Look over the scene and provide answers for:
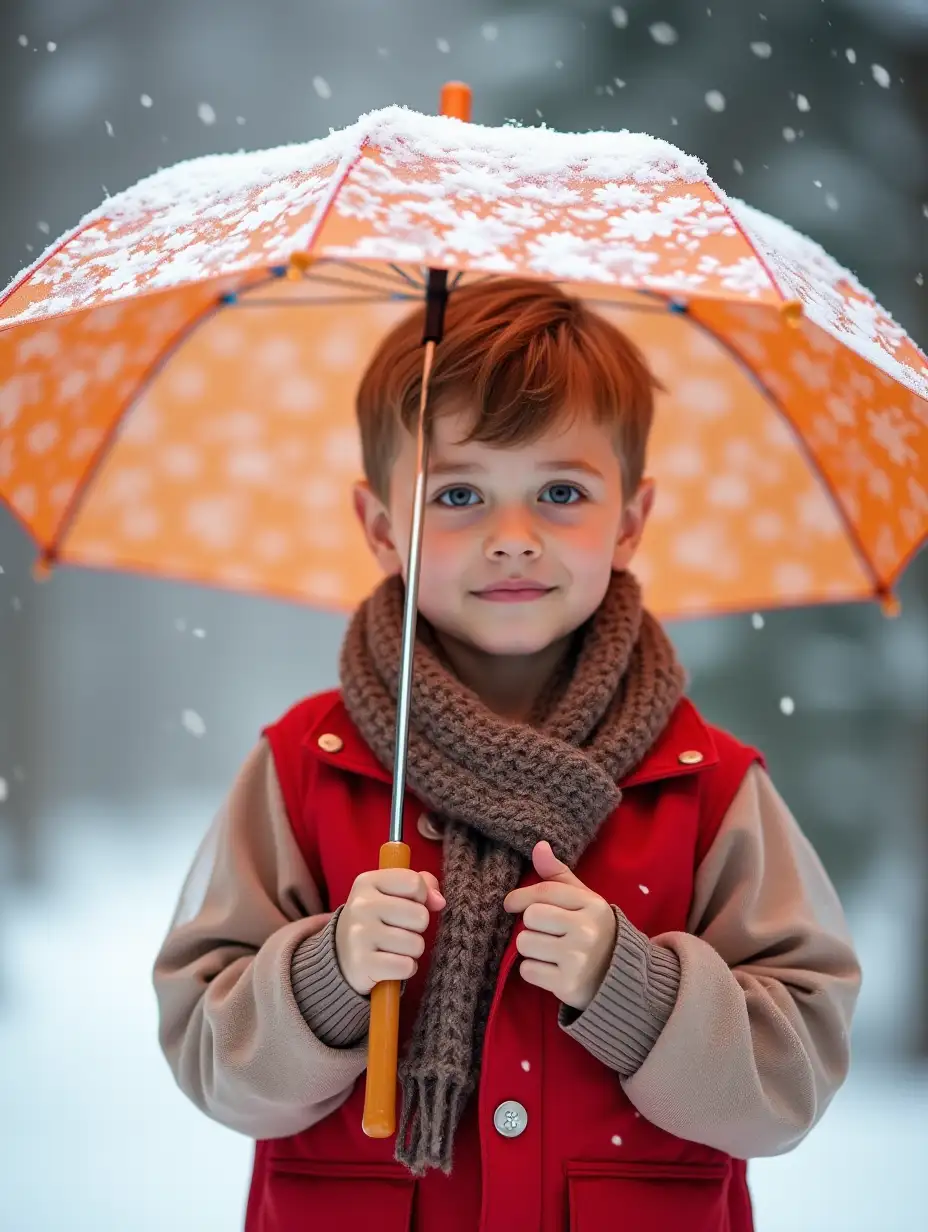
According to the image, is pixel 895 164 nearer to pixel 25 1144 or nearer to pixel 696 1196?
pixel 696 1196

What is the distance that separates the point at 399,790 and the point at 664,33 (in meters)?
1.79

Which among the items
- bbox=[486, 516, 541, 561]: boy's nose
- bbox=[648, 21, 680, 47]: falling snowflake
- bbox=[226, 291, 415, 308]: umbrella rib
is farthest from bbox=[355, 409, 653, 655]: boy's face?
bbox=[648, 21, 680, 47]: falling snowflake

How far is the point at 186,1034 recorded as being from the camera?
1.28 m

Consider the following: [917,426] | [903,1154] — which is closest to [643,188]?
[917,426]

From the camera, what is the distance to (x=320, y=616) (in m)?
2.65

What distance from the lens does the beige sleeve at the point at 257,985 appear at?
3.89 ft

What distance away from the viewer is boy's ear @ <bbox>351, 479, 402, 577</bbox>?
56.6 inches

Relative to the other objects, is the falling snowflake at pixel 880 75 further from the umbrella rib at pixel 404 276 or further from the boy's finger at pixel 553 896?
the boy's finger at pixel 553 896

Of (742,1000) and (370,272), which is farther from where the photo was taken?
(370,272)

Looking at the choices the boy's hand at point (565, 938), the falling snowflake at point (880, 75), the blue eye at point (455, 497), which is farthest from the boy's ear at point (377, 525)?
the falling snowflake at point (880, 75)

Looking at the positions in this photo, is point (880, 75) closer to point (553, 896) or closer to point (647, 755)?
point (647, 755)

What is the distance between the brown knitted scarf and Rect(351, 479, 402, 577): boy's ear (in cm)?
9

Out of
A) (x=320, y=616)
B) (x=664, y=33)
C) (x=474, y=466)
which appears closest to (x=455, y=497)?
(x=474, y=466)

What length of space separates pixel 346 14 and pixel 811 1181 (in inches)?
80.9
